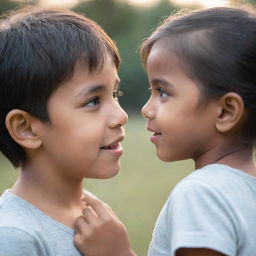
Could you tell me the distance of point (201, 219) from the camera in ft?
5.84

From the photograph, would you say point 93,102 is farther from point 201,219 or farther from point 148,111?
point 201,219

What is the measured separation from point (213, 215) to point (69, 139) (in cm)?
54

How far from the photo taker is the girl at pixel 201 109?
1.95m

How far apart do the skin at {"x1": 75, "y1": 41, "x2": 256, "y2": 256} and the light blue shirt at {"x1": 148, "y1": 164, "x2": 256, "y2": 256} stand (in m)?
0.13

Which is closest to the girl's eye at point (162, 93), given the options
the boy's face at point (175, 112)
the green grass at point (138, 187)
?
the boy's face at point (175, 112)

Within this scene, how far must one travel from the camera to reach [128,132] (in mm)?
15414

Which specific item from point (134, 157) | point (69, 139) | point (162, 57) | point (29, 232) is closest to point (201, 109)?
point (162, 57)

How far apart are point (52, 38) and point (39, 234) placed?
598mm

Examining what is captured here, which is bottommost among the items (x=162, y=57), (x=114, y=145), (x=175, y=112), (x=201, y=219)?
(x=201, y=219)

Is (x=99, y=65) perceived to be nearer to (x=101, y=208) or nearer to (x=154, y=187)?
(x=101, y=208)

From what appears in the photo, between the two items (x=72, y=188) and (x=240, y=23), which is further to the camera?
(x=72, y=188)

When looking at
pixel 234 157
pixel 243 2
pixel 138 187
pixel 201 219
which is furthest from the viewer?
pixel 138 187

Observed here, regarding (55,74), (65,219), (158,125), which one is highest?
(55,74)

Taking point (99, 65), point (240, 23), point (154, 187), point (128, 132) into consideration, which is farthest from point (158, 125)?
point (128, 132)
